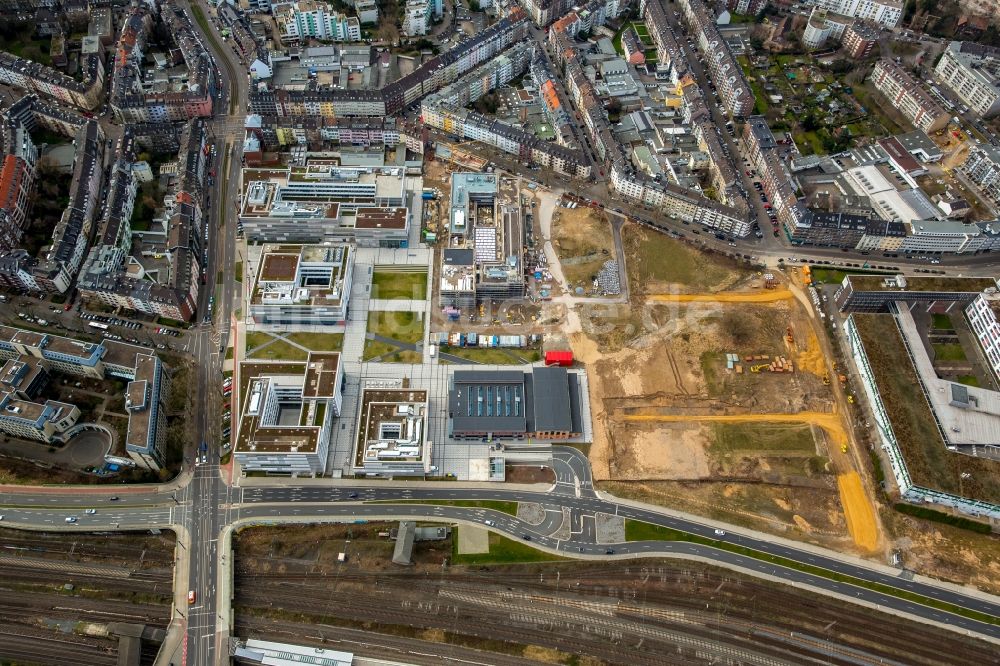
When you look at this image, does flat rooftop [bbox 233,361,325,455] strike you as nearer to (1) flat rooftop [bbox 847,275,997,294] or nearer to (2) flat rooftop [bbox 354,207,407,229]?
(2) flat rooftop [bbox 354,207,407,229]

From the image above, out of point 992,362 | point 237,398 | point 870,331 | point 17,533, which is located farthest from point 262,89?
point 992,362

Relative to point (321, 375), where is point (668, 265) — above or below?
above

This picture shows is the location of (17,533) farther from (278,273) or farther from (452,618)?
(452,618)

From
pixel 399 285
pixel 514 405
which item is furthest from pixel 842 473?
pixel 399 285

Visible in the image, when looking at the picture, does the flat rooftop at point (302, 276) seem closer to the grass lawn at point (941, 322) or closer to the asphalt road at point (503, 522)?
the asphalt road at point (503, 522)

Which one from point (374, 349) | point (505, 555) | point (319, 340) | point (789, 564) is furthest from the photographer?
point (319, 340)

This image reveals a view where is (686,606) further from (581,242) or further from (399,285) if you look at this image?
(399,285)
